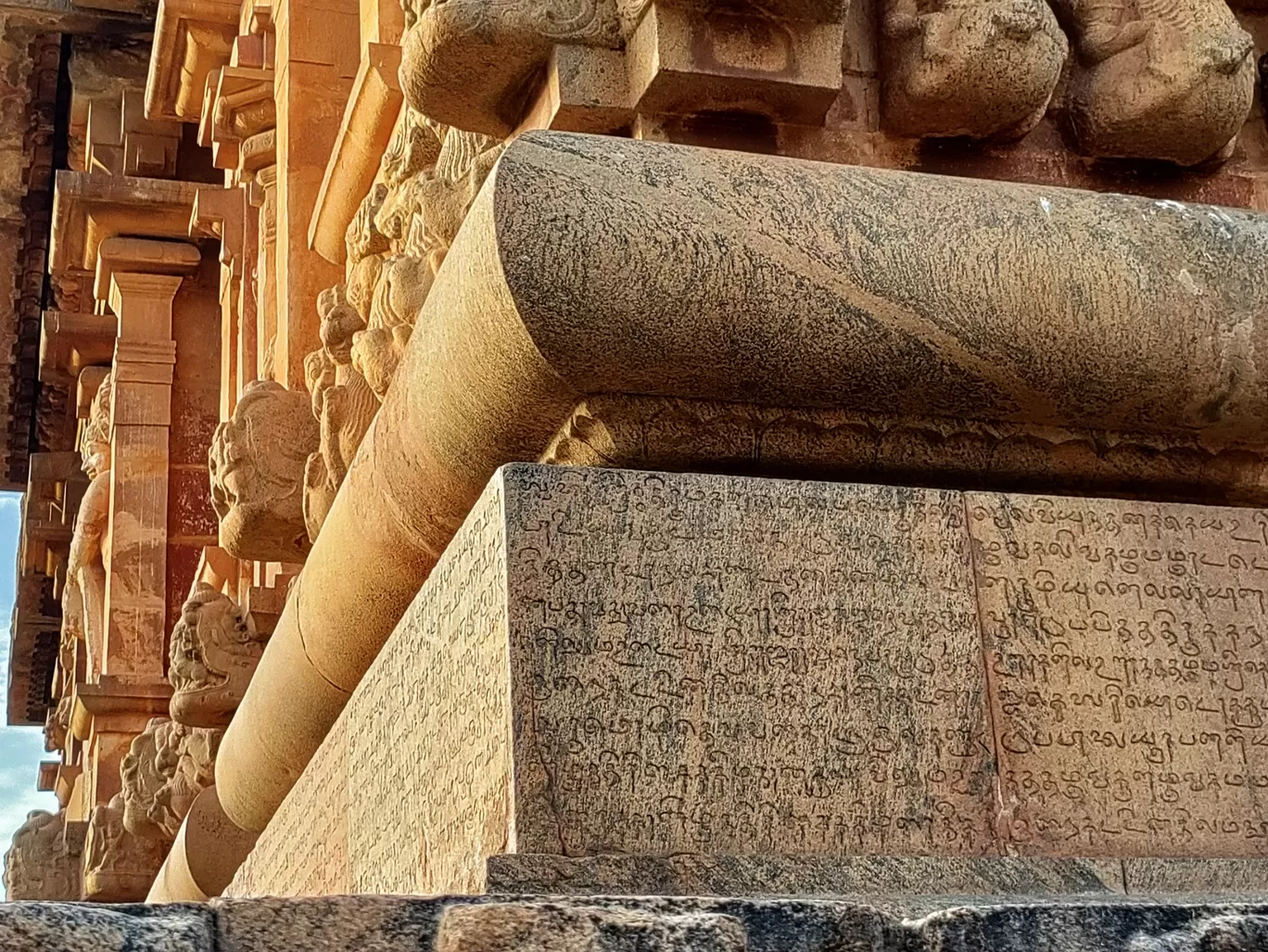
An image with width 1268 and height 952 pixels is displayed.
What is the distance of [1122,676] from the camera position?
274 cm

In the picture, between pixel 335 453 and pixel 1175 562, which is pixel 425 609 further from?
pixel 335 453

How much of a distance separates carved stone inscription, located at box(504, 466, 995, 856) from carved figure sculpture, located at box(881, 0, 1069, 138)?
980 mm

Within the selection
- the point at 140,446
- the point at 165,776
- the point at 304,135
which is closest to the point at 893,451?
the point at 304,135

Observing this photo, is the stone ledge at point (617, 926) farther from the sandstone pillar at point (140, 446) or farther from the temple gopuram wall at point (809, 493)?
the sandstone pillar at point (140, 446)

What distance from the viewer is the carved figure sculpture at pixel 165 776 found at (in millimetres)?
6648

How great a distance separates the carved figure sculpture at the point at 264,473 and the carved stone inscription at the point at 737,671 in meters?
2.55

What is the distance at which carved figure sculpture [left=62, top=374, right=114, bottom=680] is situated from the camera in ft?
34.4

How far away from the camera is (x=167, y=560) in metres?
9.95

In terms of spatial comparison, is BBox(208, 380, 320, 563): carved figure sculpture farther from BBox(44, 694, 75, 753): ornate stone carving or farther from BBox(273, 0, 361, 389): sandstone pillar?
BBox(44, 694, 75, 753): ornate stone carving

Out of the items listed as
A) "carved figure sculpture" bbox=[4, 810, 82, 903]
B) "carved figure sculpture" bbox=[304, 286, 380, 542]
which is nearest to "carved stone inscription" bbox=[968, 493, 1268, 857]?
"carved figure sculpture" bbox=[304, 286, 380, 542]

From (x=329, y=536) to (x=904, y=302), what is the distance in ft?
5.55

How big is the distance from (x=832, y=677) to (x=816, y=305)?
553mm

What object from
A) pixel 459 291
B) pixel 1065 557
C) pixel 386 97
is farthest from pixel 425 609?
pixel 386 97

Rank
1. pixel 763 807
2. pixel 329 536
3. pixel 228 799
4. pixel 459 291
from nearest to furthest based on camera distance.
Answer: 1. pixel 763 807
2. pixel 459 291
3. pixel 329 536
4. pixel 228 799
